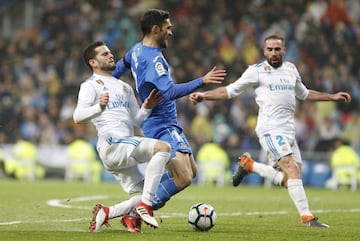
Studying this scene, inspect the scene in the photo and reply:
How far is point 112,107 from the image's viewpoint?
942cm

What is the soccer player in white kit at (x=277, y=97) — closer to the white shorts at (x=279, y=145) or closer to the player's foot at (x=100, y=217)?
the white shorts at (x=279, y=145)

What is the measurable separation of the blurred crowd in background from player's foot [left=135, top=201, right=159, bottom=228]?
12.6 meters

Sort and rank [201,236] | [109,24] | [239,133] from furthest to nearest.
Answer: [109,24]
[239,133]
[201,236]

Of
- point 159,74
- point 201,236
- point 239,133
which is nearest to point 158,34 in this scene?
point 159,74

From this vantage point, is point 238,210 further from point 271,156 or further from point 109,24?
point 109,24

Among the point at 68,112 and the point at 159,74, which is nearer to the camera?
the point at 159,74

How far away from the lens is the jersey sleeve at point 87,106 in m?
8.93

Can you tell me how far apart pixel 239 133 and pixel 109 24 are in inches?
225

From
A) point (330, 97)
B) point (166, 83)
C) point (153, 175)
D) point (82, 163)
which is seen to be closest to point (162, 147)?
point (153, 175)

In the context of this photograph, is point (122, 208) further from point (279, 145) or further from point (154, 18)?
point (279, 145)

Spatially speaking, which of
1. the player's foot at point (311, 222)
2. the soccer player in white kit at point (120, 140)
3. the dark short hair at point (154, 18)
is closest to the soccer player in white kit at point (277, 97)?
the player's foot at point (311, 222)

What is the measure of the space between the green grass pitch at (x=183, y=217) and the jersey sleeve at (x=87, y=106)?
111cm

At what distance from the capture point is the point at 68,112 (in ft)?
80.2

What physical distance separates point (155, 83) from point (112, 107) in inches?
19.4
